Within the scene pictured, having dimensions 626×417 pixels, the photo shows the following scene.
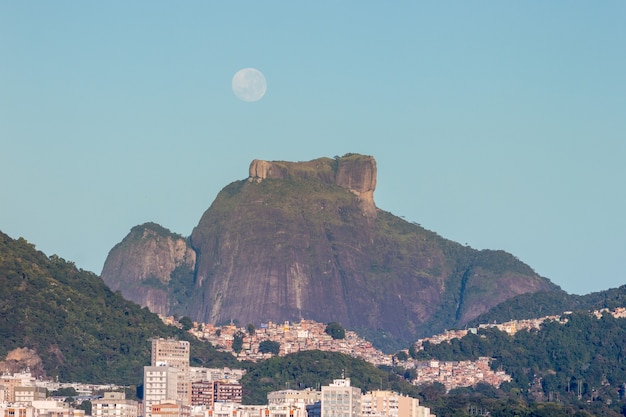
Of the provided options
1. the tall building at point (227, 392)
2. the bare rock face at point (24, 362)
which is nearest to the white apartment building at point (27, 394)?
the bare rock face at point (24, 362)

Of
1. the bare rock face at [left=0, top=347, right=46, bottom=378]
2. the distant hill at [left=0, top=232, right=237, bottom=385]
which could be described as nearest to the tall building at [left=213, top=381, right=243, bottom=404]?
the distant hill at [left=0, top=232, right=237, bottom=385]

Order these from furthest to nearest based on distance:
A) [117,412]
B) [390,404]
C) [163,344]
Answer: [163,344]
[390,404]
[117,412]

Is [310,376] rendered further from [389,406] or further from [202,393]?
[389,406]

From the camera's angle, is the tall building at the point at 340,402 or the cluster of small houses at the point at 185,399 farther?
the cluster of small houses at the point at 185,399

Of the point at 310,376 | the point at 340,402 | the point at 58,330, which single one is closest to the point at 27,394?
the point at 340,402

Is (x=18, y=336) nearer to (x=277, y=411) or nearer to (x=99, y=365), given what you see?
(x=99, y=365)

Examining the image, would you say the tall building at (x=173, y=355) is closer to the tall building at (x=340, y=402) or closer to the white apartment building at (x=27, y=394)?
the white apartment building at (x=27, y=394)

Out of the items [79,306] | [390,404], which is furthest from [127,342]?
[390,404]
